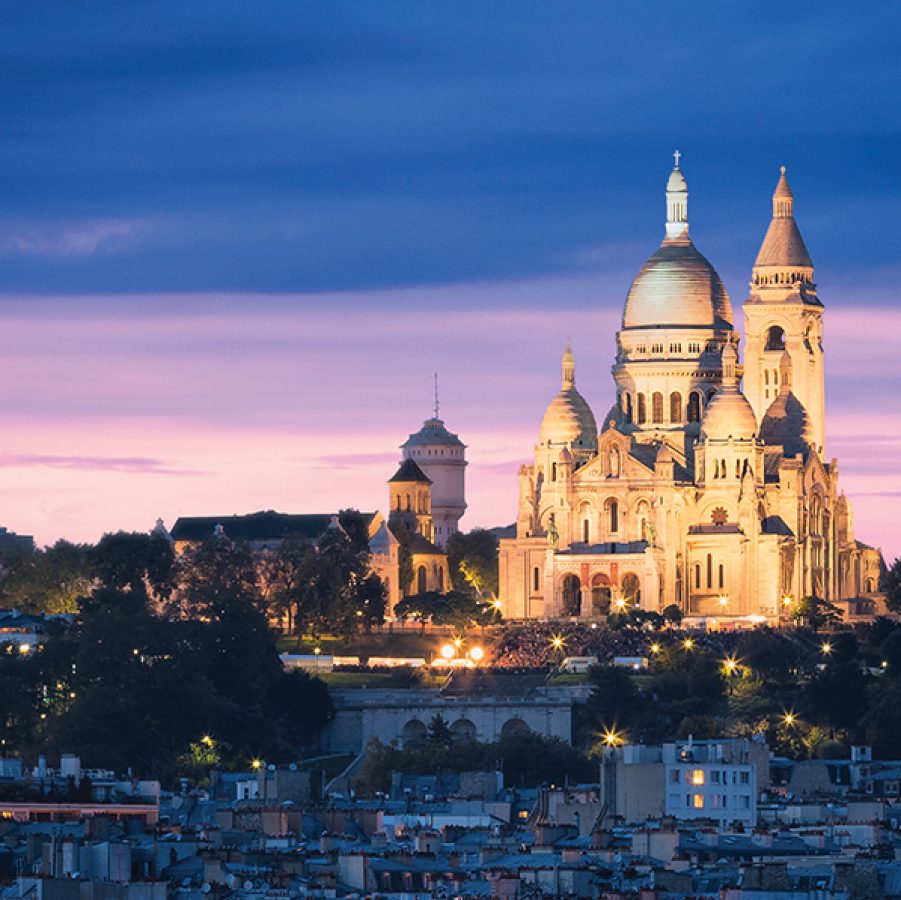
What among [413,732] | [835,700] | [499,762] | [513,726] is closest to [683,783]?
[499,762]

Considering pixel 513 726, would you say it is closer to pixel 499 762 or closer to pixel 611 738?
pixel 611 738

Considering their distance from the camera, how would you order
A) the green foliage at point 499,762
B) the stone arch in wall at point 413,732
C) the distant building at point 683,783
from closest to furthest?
the distant building at point 683,783 → the green foliage at point 499,762 → the stone arch in wall at point 413,732

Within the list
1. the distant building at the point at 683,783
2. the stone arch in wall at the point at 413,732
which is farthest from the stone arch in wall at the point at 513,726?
the distant building at the point at 683,783

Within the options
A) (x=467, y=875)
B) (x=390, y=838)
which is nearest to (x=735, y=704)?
(x=390, y=838)

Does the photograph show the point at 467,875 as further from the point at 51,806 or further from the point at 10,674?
the point at 10,674

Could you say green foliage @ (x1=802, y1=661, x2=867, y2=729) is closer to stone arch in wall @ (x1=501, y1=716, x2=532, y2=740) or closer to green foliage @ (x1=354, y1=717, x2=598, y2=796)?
stone arch in wall @ (x1=501, y1=716, x2=532, y2=740)

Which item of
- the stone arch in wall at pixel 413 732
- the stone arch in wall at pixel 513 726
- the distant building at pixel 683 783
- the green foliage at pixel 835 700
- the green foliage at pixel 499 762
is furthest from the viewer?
the stone arch in wall at pixel 513 726

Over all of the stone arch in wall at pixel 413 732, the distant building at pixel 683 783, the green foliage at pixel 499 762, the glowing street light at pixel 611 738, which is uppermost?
Answer: the stone arch in wall at pixel 413 732

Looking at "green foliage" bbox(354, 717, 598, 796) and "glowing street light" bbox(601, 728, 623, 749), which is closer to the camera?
"green foliage" bbox(354, 717, 598, 796)

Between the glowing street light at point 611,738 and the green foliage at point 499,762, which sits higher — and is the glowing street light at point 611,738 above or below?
above

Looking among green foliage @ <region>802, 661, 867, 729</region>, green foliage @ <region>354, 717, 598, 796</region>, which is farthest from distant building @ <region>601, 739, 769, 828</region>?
green foliage @ <region>802, 661, 867, 729</region>

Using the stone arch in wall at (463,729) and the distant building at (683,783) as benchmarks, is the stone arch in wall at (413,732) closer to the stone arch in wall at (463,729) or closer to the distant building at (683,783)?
the stone arch in wall at (463,729)
